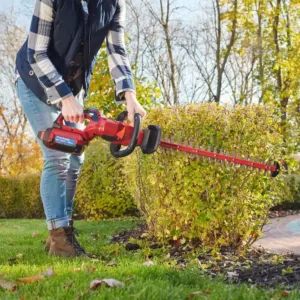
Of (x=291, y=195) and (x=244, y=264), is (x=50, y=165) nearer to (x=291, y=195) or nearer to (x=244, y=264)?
(x=244, y=264)

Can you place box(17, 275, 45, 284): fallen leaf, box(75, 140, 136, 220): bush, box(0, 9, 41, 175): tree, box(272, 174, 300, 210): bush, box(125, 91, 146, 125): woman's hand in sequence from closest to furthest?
box(17, 275, 45, 284): fallen leaf < box(125, 91, 146, 125): woman's hand < box(75, 140, 136, 220): bush < box(272, 174, 300, 210): bush < box(0, 9, 41, 175): tree

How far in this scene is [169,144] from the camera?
347 cm

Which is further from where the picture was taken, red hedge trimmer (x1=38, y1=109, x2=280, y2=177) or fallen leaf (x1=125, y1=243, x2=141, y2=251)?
fallen leaf (x1=125, y1=243, x2=141, y2=251)

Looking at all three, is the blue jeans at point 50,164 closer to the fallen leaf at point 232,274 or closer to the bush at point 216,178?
the bush at point 216,178

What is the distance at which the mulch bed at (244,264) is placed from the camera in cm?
296

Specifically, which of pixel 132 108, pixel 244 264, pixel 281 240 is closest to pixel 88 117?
pixel 132 108

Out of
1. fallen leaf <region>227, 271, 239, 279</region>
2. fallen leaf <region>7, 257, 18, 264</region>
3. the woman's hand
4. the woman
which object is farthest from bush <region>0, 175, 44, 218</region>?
fallen leaf <region>227, 271, 239, 279</region>

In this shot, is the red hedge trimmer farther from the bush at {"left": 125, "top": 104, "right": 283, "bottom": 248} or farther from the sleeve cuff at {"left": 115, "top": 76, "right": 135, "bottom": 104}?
the bush at {"left": 125, "top": 104, "right": 283, "bottom": 248}

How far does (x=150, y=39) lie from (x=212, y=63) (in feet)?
9.10

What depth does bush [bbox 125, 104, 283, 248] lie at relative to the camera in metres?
4.11

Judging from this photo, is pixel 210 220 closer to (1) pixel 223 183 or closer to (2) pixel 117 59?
(1) pixel 223 183

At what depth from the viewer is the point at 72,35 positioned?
327cm

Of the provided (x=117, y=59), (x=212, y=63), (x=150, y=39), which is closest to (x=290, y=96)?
(x=212, y=63)

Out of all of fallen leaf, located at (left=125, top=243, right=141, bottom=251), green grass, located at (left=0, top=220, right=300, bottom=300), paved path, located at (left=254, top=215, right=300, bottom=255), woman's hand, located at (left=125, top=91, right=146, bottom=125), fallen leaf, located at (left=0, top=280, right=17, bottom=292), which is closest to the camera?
green grass, located at (left=0, top=220, right=300, bottom=300)
